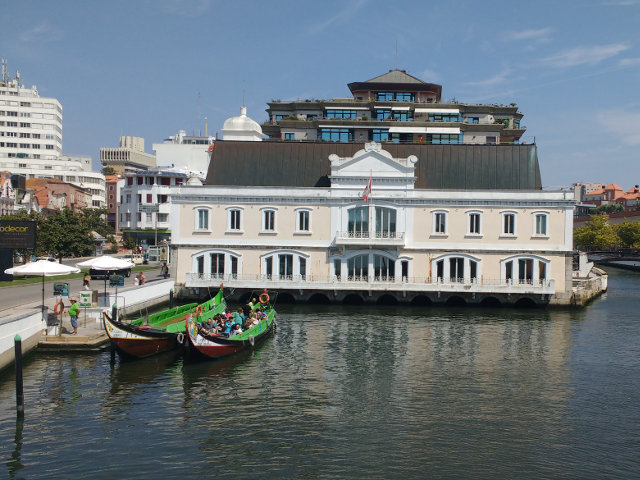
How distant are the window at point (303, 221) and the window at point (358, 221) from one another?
3993mm

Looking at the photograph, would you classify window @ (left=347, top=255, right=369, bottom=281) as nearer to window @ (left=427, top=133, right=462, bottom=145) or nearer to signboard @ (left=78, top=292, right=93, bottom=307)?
signboard @ (left=78, top=292, right=93, bottom=307)

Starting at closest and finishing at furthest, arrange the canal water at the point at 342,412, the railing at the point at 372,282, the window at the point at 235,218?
the canal water at the point at 342,412, the railing at the point at 372,282, the window at the point at 235,218

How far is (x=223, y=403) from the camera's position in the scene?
29906mm

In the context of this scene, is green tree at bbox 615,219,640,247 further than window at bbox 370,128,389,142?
A: Yes

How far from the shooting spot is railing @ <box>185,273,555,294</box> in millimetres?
59750

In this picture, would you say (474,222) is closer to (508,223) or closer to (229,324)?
(508,223)

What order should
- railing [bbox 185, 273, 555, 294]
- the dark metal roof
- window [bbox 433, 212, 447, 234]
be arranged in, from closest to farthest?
1. railing [bbox 185, 273, 555, 294]
2. window [bbox 433, 212, 447, 234]
3. the dark metal roof

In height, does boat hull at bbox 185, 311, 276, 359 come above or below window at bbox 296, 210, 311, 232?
below

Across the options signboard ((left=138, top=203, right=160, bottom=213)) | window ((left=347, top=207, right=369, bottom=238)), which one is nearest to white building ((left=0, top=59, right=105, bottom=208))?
signboard ((left=138, top=203, right=160, bottom=213))

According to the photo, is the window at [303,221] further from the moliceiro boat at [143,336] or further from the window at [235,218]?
the moliceiro boat at [143,336]

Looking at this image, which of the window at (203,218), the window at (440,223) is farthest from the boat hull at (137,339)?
the window at (440,223)

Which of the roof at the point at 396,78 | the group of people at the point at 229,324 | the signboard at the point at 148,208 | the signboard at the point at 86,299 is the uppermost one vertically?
the roof at the point at 396,78

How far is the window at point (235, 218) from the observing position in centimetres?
6300

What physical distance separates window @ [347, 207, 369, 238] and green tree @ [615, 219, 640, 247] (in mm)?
111607
